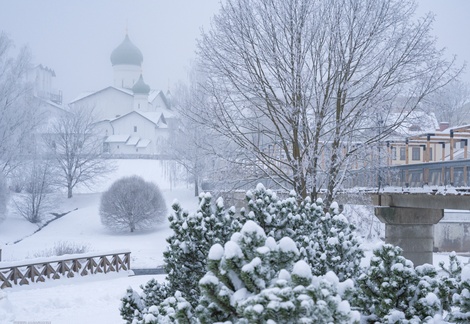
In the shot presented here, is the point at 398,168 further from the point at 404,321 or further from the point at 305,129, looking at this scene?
the point at 404,321

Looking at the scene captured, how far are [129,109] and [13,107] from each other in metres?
44.7

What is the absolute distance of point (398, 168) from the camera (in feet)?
47.6

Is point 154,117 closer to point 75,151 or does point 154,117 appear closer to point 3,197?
point 75,151

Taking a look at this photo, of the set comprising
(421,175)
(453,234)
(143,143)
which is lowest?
(453,234)

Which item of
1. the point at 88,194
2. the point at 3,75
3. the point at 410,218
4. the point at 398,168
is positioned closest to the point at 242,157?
the point at 398,168

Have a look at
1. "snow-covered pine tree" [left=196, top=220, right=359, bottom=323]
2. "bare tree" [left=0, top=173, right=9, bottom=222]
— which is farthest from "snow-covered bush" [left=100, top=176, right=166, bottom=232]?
"snow-covered pine tree" [left=196, top=220, right=359, bottom=323]

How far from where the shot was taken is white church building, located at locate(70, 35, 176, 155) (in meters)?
65.3

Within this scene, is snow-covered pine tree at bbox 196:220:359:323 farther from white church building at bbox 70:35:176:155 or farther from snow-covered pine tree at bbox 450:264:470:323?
white church building at bbox 70:35:176:155

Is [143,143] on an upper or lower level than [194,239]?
upper

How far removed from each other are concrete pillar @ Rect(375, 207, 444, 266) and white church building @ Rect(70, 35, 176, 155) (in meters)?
45.0

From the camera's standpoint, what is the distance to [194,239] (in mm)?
4734

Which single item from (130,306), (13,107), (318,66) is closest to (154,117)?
(13,107)

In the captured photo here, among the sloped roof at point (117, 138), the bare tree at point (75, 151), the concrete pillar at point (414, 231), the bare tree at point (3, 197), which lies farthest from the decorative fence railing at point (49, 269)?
the sloped roof at point (117, 138)

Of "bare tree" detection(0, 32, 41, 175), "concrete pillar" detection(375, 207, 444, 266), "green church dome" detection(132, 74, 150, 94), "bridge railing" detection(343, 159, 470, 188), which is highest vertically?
"green church dome" detection(132, 74, 150, 94)
